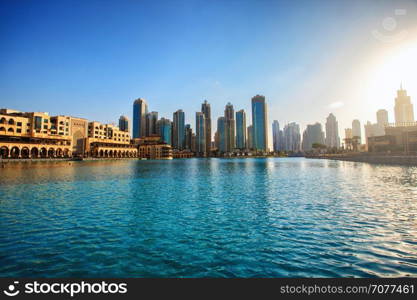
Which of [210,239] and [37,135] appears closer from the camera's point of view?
[210,239]

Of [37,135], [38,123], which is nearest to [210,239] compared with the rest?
[37,135]

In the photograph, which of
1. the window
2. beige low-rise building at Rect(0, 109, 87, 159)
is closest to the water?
beige low-rise building at Rect(0, 109, 87, 159)

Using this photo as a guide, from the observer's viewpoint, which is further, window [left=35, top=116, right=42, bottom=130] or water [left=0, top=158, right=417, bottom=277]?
window [left=35, top=116, right=42, bottom=130]

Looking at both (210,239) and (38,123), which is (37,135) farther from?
(210,239)

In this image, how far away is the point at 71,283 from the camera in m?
7.39

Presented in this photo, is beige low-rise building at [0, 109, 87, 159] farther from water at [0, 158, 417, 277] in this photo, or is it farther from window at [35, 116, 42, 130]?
water at [0, 158, 417, 277]

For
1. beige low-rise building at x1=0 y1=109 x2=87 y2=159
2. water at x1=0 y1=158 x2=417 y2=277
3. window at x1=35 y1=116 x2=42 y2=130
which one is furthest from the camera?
window at x1=35 y1=116 x2=42 y2=130

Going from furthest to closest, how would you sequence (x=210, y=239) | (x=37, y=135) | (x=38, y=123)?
(x=38, y=123) < (x=37, y=135) < (x=210, y=239)

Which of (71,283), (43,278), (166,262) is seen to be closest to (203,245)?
(166,262)

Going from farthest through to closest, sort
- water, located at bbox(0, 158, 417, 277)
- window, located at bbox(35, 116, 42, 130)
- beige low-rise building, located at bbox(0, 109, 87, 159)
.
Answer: window, located at bbox(35, 116, 42, 130), beige low-rise building, located at bbox(0, 109, 87, 159), water, located at bbox(0, 158, 417, 277)

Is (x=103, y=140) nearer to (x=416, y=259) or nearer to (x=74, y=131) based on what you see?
(x=74, y=131)

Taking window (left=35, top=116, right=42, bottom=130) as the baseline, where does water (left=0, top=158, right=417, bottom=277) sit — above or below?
A: below

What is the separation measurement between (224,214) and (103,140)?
191 metres

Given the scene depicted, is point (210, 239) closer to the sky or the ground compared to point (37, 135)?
closer to the ground
